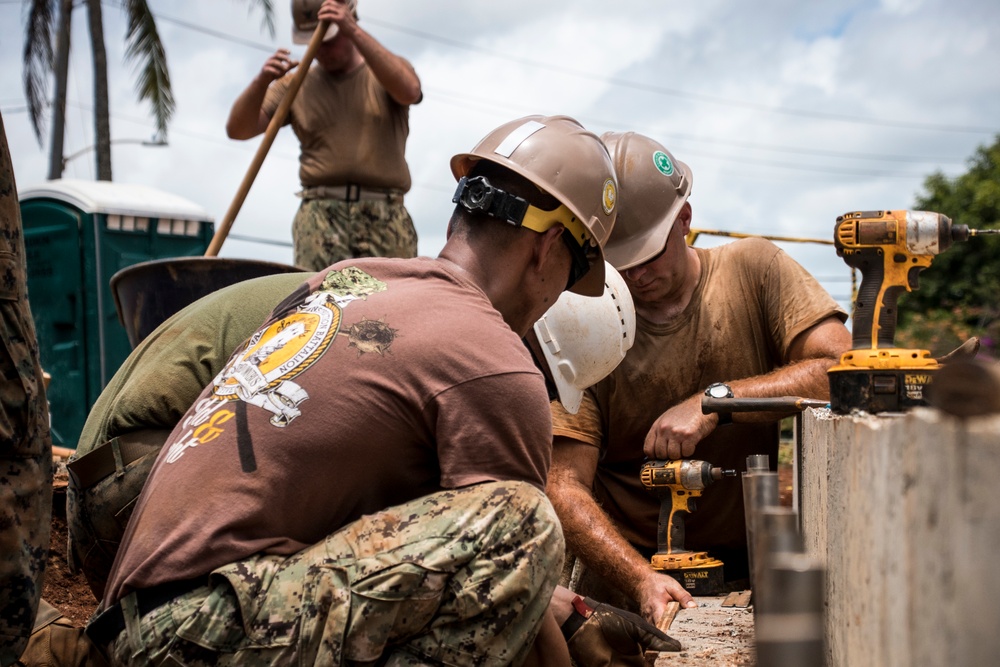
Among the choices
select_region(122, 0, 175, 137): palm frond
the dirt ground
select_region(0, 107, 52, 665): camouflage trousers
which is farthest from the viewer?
select_region(122, 0, 175, 137): palm frond

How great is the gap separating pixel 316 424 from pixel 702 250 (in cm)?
267

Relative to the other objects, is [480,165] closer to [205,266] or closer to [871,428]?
[871,428]

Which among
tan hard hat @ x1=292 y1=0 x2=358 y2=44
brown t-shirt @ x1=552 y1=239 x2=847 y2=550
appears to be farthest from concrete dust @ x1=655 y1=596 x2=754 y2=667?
tan hard hat @ x1=292 y1=0 x2=358 y2=44

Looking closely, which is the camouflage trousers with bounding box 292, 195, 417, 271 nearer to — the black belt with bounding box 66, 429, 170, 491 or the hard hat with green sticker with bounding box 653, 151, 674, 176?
the hard hat with green sticker with bounding box 653, 151, 674, 176

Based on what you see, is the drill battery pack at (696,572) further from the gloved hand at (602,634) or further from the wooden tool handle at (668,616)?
the gloved hand at (602,634)

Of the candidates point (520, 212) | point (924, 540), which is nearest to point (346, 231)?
point (520, 212)

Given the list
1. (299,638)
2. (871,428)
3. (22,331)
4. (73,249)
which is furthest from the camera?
(73,249)

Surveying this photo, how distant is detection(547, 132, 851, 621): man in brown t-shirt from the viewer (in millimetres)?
4188

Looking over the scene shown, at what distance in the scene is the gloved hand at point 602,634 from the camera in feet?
9.46

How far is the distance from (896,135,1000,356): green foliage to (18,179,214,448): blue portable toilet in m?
15.3

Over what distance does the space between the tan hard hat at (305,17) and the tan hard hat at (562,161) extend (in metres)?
3.20

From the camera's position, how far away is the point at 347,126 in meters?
6.12

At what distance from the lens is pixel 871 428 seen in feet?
5.90

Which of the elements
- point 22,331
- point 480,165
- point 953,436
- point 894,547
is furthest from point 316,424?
point 953,436
